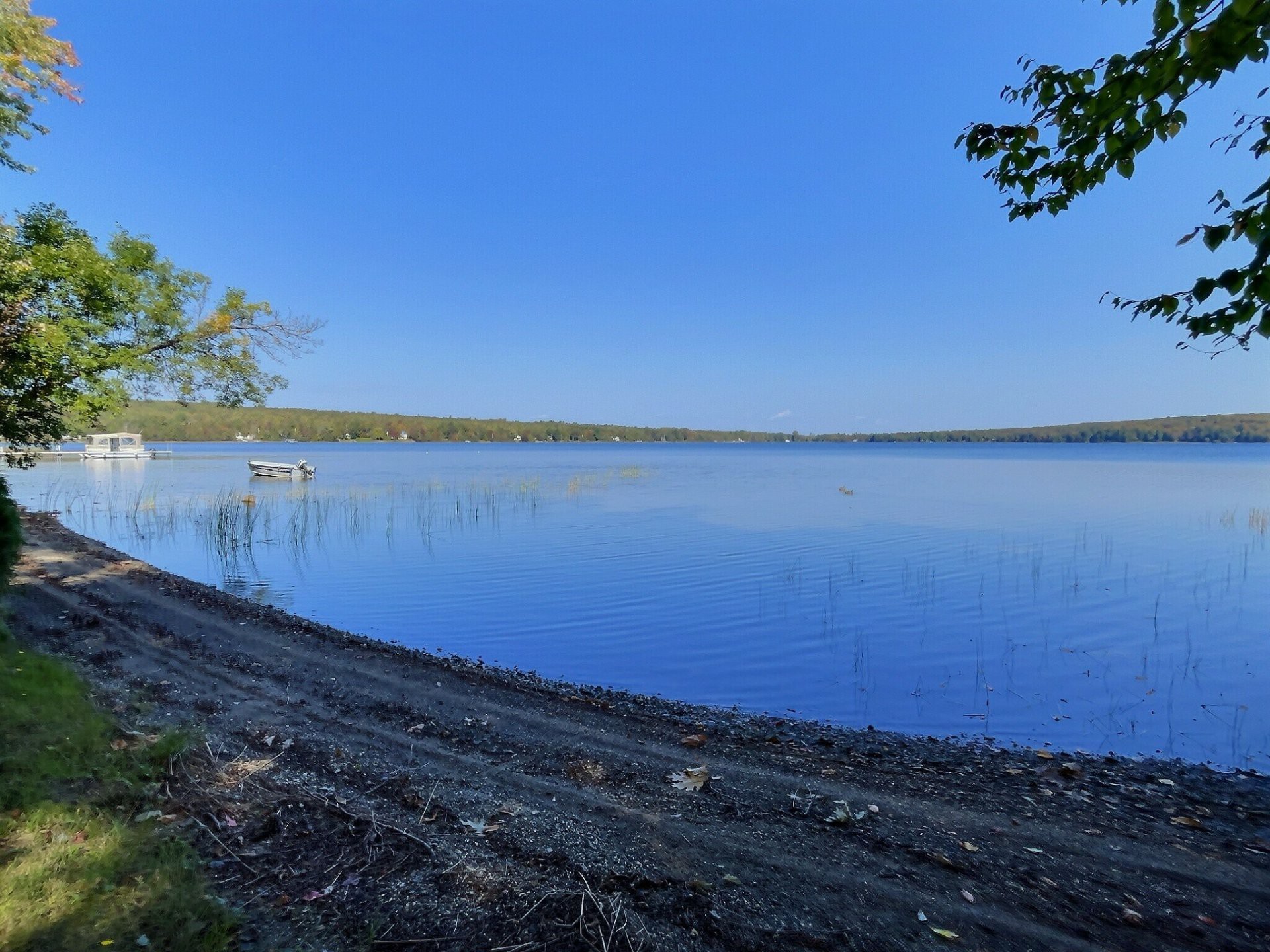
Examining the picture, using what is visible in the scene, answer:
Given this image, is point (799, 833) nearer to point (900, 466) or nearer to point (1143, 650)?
point (1143, 650)

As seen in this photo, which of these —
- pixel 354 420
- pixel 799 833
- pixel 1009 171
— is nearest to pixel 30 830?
pixel 799 833

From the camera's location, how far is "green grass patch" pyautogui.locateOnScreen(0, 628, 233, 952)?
9.01 feet

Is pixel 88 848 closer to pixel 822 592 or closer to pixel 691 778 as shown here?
pixel 691 778

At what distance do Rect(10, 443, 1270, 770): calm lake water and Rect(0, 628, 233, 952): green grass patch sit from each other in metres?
6.03

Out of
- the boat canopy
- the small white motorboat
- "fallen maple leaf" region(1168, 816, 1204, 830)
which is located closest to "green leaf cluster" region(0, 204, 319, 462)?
"fallen maple leaf" region(1168, 816, 1204, 830)

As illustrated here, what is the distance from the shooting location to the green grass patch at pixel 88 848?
9.01ft

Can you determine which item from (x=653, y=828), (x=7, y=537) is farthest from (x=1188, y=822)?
(x=7, y=537)

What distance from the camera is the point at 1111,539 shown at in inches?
833

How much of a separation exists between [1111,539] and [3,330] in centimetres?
2863

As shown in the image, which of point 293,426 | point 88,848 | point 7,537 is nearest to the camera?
point 88,848

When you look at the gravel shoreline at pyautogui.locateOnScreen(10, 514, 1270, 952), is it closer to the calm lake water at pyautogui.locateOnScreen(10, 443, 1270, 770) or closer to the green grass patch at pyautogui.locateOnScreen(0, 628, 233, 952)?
the green grass patch at pyautogui.locateOnScreen(0, 628, 233, 952)

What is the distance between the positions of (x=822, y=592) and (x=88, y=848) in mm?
13452

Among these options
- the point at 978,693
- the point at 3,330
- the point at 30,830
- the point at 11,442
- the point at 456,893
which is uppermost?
the point at 3,330

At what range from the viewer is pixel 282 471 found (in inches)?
1927
